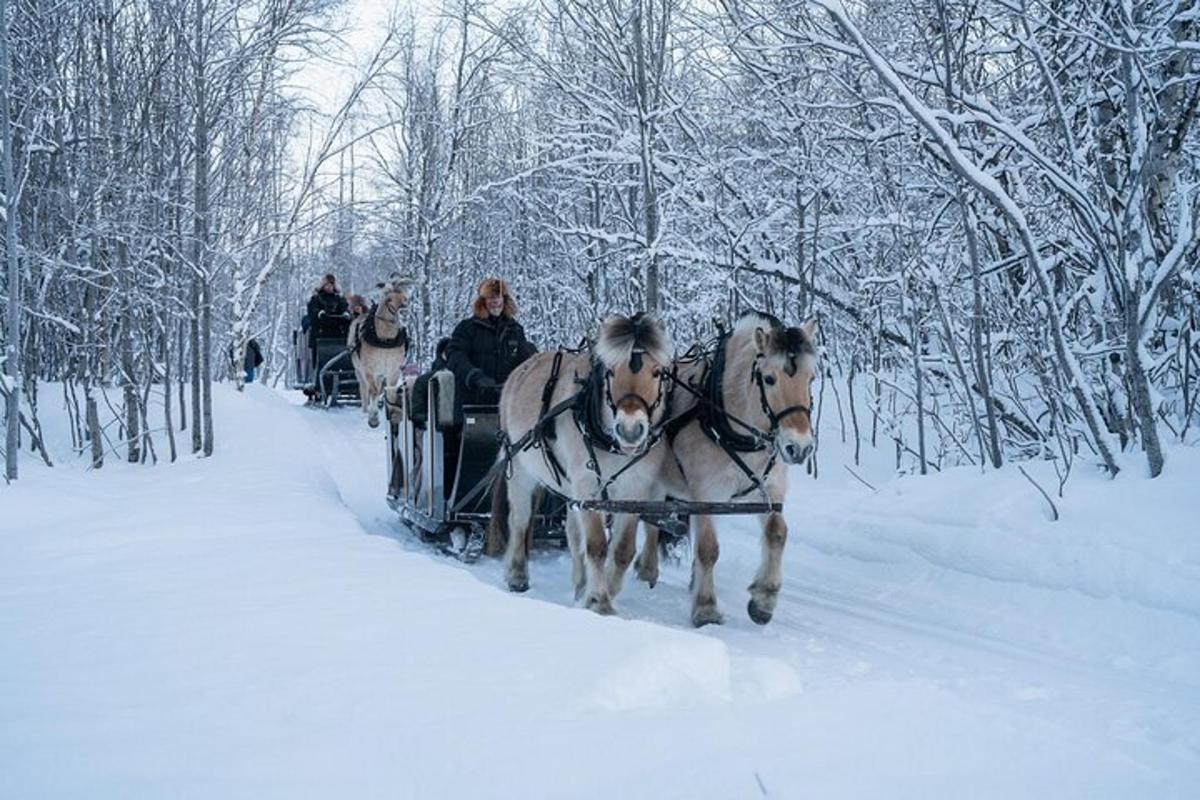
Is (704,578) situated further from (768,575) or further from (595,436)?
(595,436)

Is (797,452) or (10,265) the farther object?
(10,265)

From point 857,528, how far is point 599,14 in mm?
5599

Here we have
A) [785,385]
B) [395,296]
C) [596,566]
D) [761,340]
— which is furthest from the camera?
[395,296]

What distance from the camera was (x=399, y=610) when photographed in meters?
4.35

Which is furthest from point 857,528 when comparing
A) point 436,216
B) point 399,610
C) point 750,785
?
point 436,216

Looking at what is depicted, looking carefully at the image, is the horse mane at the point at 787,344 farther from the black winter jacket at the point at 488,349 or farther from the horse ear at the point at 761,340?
the black winter jacket at the point at 488,349

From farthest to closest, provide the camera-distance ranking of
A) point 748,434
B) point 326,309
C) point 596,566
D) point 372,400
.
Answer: point 326,309 < point 372,400 < point 596,566 < point 748,434

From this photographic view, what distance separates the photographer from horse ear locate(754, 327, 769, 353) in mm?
5355

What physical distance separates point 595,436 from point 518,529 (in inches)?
55.8

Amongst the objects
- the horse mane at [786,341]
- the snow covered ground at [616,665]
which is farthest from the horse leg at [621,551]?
the horse mane at [786,341]

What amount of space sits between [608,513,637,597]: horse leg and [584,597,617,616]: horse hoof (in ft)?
0.71

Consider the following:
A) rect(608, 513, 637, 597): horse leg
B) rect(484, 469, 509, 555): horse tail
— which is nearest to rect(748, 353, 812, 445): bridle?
rect(608, 513, 637, 597): horse leg

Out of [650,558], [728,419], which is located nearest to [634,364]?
[728,419]

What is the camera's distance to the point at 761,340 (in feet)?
17.7
